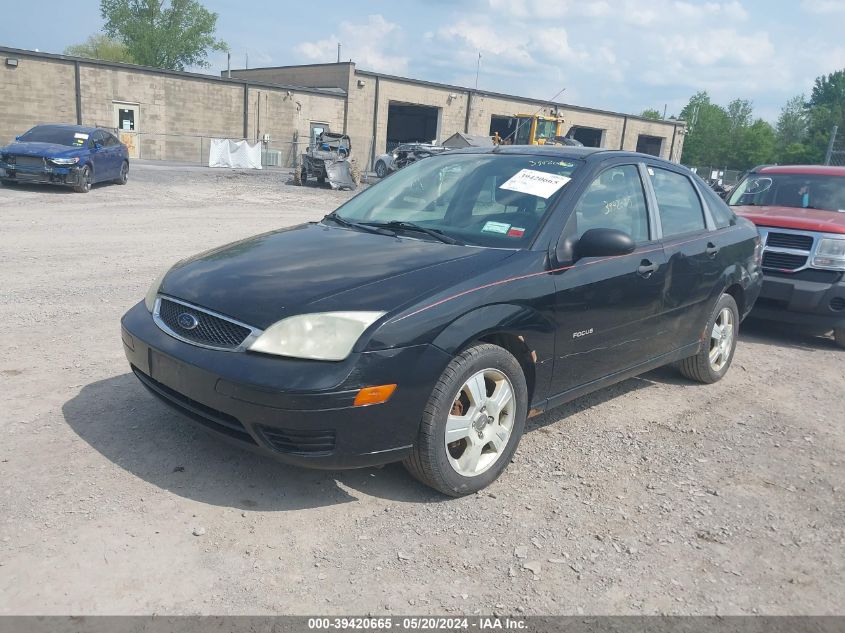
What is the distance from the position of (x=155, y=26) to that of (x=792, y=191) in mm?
71979

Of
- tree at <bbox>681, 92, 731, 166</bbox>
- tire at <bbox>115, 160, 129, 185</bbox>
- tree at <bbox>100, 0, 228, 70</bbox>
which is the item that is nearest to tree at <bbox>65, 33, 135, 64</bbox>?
tree at <bbox>100, 0, 228, 70</bbox>

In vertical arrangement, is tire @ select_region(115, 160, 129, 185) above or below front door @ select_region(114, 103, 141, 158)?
below

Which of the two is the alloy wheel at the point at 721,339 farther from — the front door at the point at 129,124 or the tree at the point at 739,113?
the tree at the point at 739,113

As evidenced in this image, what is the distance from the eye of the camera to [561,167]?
4.33 metres

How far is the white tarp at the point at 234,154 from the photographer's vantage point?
3588cm

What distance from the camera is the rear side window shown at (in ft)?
16.0

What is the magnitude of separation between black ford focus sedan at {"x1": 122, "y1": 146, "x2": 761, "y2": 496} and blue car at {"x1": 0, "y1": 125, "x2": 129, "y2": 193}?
14.3 meters

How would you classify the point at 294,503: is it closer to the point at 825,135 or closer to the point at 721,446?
the point at 721,446

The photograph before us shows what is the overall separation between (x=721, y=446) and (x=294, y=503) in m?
2.73

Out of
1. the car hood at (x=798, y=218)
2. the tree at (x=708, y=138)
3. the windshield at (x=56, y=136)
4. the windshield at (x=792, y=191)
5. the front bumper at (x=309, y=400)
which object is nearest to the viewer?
the front bumper at (x=309, y=400)

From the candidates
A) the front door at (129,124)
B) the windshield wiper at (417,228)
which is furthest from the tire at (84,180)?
the front door at (129,124)

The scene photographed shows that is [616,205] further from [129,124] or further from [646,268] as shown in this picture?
[129,124]

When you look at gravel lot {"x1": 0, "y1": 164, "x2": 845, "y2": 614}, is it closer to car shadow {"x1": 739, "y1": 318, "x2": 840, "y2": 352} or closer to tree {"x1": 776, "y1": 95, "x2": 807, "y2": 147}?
car shadow {"x1": 739, "y1": 318, "x2": 840, "y2": 352}

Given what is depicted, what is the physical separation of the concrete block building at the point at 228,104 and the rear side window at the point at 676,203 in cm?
3331
